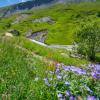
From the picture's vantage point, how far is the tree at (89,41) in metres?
49.3

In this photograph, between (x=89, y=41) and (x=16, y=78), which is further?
(x=89, y=41)

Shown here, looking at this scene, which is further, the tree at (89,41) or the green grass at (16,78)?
the tree at (89,41)

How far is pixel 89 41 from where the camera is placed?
167 feet

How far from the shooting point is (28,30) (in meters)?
170


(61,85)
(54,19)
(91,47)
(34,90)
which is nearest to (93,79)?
(61,85)

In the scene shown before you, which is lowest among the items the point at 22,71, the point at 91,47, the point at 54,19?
the point at 54,19

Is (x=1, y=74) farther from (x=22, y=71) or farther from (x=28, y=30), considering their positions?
(x=28, y=30)

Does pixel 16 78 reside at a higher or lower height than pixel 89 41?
higher

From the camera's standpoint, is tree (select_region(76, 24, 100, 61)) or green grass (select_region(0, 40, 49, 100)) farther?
tree (select_region(76, 24, 100, 61))

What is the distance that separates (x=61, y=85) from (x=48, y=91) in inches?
16.6

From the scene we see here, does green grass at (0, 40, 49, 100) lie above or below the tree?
above

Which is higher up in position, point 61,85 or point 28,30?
point 61,85

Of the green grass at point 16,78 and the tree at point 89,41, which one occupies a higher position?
the green grass at point 16,78

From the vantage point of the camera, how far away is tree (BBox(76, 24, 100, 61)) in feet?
162
